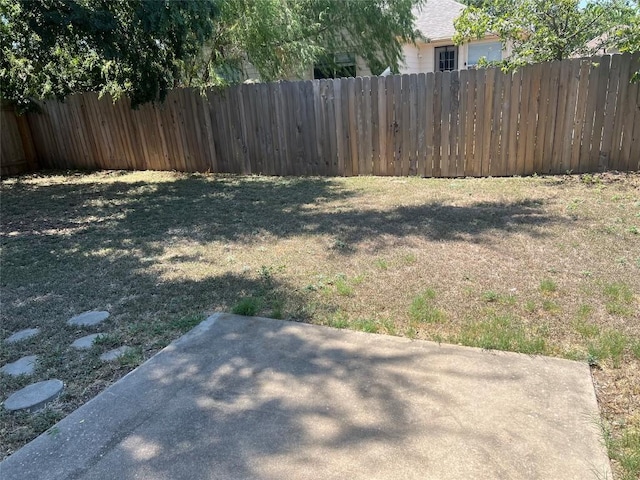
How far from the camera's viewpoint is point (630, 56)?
6020 millimetres

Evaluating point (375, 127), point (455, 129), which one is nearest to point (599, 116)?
point (455, 129)

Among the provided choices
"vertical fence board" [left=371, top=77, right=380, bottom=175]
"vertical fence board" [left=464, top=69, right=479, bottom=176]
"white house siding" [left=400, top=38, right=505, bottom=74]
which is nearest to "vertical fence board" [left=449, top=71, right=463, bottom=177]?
"vertical fence board" [left=464, top=69, right=479, bottom=176]

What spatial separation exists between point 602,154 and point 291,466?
21.5 feet

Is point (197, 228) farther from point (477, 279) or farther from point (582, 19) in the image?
point (582, 19)

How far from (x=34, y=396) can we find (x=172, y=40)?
6873 mm

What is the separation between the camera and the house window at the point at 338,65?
12597 millimetres

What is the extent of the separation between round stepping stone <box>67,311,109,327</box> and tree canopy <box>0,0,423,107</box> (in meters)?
5.10

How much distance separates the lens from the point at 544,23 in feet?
22.5

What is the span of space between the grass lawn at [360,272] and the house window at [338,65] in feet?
22.4

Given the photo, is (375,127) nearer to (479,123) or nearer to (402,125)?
(402,125)

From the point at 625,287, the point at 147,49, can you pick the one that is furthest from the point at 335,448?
the point at 147,49

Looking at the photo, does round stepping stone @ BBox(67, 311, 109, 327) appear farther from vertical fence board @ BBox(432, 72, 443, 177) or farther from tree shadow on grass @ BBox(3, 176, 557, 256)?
vertical fence board @ BBox(432, 72, 443, 177)

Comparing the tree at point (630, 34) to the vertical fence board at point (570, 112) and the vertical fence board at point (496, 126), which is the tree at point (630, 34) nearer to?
the vertical fence board at point (570, 112)

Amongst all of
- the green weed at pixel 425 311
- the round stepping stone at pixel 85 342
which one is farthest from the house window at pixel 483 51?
the round stepping stone at pixel 85 342
